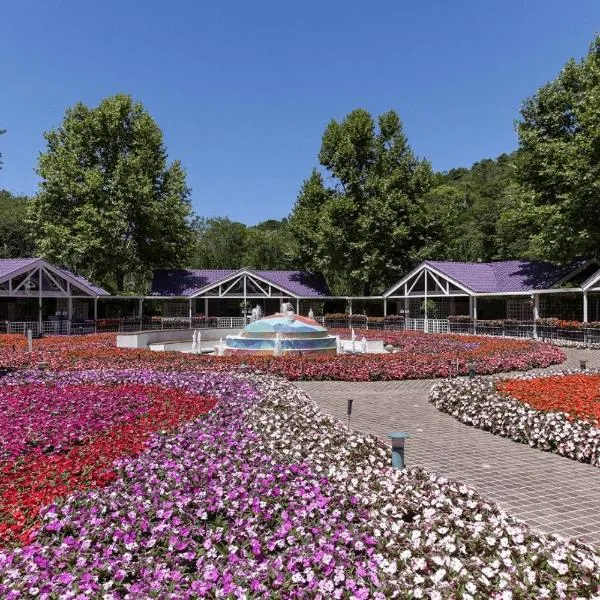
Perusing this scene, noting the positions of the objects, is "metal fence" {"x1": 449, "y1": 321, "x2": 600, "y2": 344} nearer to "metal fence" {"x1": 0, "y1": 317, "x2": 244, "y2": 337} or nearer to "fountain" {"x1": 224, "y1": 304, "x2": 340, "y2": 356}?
"fountain" {"x1": 224, "y1": 304, "x2": 340, "y2": 356}

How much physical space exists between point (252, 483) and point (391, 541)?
1642 millimetres

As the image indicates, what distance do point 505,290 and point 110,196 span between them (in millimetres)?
28503

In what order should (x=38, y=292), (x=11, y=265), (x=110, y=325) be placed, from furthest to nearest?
(x=110, y=325)
(x=38, y=292)
(x=11, y=265)

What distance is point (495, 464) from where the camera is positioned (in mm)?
7367

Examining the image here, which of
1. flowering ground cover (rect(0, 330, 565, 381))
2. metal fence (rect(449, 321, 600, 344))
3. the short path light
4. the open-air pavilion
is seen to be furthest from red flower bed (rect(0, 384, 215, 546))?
metal fence (rect(449, 321, 600, 344))

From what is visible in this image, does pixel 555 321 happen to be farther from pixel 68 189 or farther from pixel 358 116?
pixel 68 189

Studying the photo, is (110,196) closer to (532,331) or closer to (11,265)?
(11,265)

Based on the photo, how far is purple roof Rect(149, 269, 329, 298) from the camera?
4222 centimetres

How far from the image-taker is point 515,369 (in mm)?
16203

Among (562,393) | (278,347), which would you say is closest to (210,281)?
(278,347)

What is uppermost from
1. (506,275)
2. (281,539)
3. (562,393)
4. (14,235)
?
(14,235)

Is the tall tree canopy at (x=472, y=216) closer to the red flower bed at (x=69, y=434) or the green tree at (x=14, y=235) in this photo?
the red flower bed at (x=69, y=434)

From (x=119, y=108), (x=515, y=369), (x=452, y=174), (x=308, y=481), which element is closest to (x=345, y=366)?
(x=515, y=369)

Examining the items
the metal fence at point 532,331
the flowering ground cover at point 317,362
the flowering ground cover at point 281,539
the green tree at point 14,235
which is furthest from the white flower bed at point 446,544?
the green tree at point 14,235
